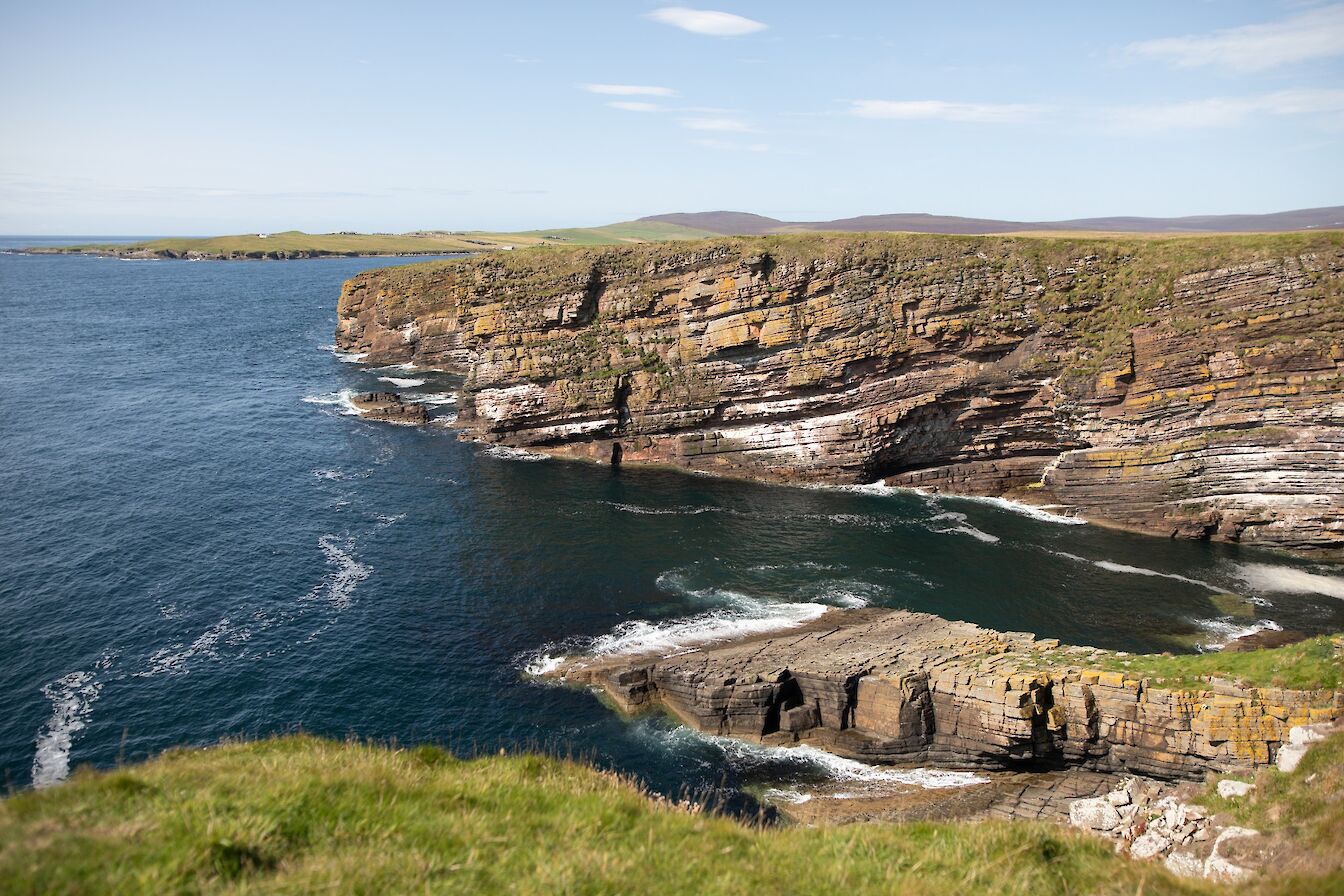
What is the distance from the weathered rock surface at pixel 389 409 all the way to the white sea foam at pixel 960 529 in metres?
53.8

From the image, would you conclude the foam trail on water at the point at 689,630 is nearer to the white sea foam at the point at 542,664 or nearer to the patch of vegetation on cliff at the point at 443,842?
the white sea foam at the point at 542,664

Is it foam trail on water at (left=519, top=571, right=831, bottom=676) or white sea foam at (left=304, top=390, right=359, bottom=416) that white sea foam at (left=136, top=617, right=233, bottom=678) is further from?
white sea foam at (left=304, top=390, right=359, bottom=416)

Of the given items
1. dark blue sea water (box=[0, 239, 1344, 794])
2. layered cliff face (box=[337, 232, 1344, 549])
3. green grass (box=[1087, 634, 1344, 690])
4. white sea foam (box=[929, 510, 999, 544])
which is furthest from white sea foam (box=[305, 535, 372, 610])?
green grass (box=[1087, 634, 1344, 690])

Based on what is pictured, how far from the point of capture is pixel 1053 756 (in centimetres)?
3114

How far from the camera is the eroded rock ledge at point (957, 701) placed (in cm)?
2816

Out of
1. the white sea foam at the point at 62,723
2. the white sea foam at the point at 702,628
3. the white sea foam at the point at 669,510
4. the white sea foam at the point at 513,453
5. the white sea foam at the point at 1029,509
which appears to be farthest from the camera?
the white sea foam at the point at 513,453

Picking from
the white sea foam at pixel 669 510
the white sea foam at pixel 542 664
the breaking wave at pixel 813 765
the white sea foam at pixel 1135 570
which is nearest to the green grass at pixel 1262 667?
the breaking wave at pixel 813 765

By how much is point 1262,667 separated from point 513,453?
58.4 m

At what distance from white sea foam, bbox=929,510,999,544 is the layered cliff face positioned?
19.2 ft

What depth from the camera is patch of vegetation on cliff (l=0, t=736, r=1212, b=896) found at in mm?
11484

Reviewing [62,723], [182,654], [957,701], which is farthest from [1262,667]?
[62,723]

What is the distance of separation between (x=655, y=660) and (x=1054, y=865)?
82.8ft

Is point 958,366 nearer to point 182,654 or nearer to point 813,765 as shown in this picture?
point 813,765

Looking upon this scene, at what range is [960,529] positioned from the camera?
178ft
